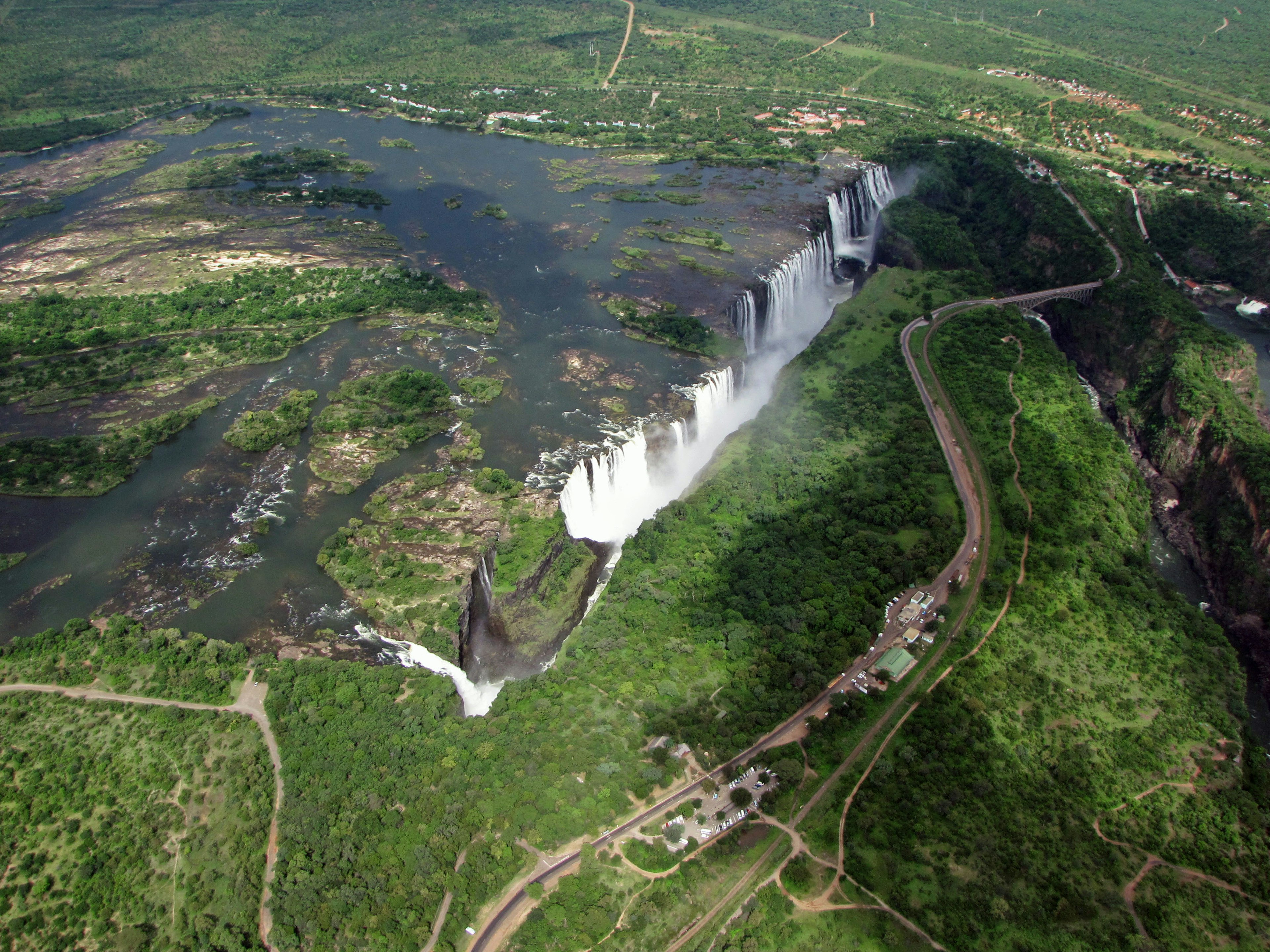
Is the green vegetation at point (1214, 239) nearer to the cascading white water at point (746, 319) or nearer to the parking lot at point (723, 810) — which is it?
the cascading white water at point (746, 319)

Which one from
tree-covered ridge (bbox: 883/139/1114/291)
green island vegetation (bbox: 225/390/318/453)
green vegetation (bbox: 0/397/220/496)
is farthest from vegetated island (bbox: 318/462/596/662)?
tree-covered ridge (bbox: 883/139/1114/291)

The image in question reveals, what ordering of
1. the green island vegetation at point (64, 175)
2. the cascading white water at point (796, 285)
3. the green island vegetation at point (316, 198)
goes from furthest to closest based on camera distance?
the green island vegetation at point (316, 198)
the green island vegetation at point (64, 175)
the cascading white water at point (796, 285)

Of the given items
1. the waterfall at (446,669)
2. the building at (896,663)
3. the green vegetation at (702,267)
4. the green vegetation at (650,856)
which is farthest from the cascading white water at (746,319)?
the green vegetation at (650,856)

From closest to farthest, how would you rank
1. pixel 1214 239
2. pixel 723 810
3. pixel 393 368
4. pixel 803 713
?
pixel 723 810 < pixel 803 713 < pixel 393 368 < pixel 1214 239

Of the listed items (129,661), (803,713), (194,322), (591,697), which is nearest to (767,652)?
(803,713)

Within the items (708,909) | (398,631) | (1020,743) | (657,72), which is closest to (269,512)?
(398,631)

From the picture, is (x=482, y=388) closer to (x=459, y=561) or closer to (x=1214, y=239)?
(x=459, y=561)
